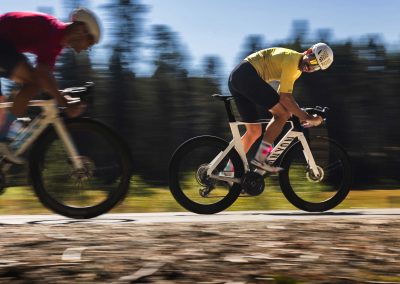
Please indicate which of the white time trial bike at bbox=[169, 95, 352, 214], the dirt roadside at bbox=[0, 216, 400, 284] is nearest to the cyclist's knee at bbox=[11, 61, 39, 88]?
the dirt roadside at bbox=[0, 216, 400, 284]

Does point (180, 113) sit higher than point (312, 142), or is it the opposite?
point (312, 142)

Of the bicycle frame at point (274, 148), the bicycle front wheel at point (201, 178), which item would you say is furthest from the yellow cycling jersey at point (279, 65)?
the bicycle front wheel at point (201, 178)

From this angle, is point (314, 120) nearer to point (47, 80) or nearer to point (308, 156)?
point (308, 156)

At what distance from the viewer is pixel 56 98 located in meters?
5.55

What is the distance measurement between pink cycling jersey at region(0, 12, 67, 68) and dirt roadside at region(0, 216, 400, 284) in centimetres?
140

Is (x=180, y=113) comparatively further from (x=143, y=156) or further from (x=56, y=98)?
(x=56, y=98)

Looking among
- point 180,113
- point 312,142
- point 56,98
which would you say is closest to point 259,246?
point 56,98

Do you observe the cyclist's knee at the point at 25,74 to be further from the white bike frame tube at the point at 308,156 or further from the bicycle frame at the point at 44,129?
the white bike frame tube at the point at 308,156

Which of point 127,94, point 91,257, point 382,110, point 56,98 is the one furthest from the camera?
point 382,110

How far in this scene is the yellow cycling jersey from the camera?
6.94 metres

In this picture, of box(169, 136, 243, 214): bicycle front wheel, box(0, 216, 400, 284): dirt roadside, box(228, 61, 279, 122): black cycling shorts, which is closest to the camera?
box(0, 216, 400, 284): dirt roadside

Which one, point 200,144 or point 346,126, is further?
point 346,126

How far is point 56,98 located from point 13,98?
15.9 inches

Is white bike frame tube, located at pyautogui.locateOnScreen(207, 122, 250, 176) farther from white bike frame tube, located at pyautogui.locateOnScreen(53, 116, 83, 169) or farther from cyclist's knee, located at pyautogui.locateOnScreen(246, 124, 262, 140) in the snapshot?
white bike frame tube, located at pyautogui.locateOnScreen(53, 116, 83, 169)
